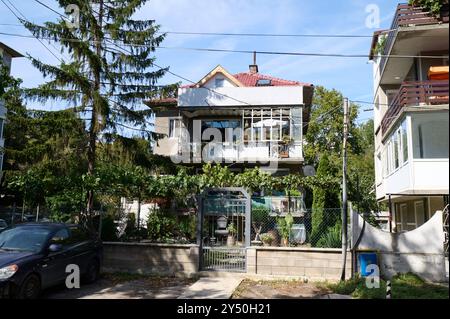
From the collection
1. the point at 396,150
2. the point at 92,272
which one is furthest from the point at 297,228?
the point at 396,150

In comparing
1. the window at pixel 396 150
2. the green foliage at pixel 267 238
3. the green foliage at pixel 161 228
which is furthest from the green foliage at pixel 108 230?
the window at pixel 396 150

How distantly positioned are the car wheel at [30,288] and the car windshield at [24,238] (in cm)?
62

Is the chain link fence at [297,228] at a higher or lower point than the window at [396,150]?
lower

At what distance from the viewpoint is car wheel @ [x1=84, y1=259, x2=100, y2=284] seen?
1041 cm

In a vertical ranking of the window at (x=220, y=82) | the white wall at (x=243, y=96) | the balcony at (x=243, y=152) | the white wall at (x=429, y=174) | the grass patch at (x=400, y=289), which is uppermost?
the window at (x=220, y=82)

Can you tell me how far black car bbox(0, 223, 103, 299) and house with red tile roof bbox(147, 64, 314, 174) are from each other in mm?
12375

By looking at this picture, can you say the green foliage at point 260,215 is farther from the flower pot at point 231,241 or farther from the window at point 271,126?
the window at point 271,126

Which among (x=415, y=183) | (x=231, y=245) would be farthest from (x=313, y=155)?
(x=231, y=245)

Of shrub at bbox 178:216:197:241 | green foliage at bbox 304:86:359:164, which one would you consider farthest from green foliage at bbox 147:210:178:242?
green foliage at bbox 304:86:359:164

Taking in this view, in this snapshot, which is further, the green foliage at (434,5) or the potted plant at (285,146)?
the potted plant at (285,146)

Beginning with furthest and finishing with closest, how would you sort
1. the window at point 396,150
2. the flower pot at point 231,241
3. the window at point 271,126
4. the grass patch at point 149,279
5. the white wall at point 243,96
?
the white wall at point 243,96 < the window at point 271,126 < the window at point 396,150 < the flower pot at point 231,241 < the grass patch at point 149,279

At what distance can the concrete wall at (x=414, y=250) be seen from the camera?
10.8 metres

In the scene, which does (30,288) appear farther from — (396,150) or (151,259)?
(396,150)

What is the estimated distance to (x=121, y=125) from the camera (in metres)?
15.1
